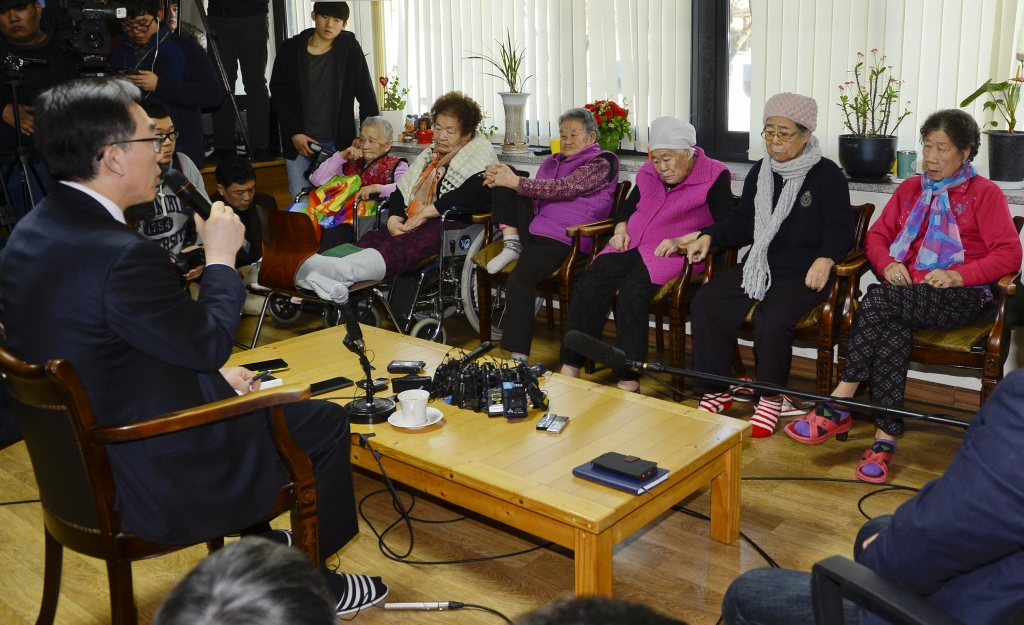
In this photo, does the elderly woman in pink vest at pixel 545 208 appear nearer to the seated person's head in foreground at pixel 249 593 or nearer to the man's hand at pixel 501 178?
the man's hand at pixel 501 178

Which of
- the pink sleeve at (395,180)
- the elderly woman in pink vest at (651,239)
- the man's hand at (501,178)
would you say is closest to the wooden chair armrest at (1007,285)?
the elderly woman in pink vest at (651,239)

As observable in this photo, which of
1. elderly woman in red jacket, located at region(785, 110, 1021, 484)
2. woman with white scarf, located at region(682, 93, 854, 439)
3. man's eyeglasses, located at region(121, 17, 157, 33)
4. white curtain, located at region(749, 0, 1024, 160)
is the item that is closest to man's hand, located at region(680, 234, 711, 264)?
woman with white scarf, located at region(682, 93, 854, 439)

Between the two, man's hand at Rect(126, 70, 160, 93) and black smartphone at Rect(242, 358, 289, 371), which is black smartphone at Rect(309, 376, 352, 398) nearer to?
black smartphone at Rect(242, 358, 289, 371)

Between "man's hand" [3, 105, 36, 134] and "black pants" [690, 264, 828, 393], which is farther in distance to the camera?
"man's hand" [3, 105, 36, 134]

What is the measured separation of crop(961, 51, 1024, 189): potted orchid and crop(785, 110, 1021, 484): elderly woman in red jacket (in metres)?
0.34

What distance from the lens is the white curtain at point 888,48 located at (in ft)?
12.1

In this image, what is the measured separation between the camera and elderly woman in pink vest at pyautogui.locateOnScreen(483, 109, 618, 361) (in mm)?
4062

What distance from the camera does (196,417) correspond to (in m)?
1.89

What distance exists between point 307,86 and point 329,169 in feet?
2.32

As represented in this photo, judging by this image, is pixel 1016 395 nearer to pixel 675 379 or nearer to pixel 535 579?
pixel 535 579

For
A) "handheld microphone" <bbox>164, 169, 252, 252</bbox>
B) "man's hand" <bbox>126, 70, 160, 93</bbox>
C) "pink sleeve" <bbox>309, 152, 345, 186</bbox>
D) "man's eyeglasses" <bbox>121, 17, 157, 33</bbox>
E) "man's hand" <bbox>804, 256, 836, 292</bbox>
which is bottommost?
"man's hand" <bbox>804, 256, 836, 292</bbox>

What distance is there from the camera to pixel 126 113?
1.92 meters

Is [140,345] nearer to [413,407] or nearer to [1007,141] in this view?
[413,407]

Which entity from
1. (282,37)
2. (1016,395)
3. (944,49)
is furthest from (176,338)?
(282,37)
